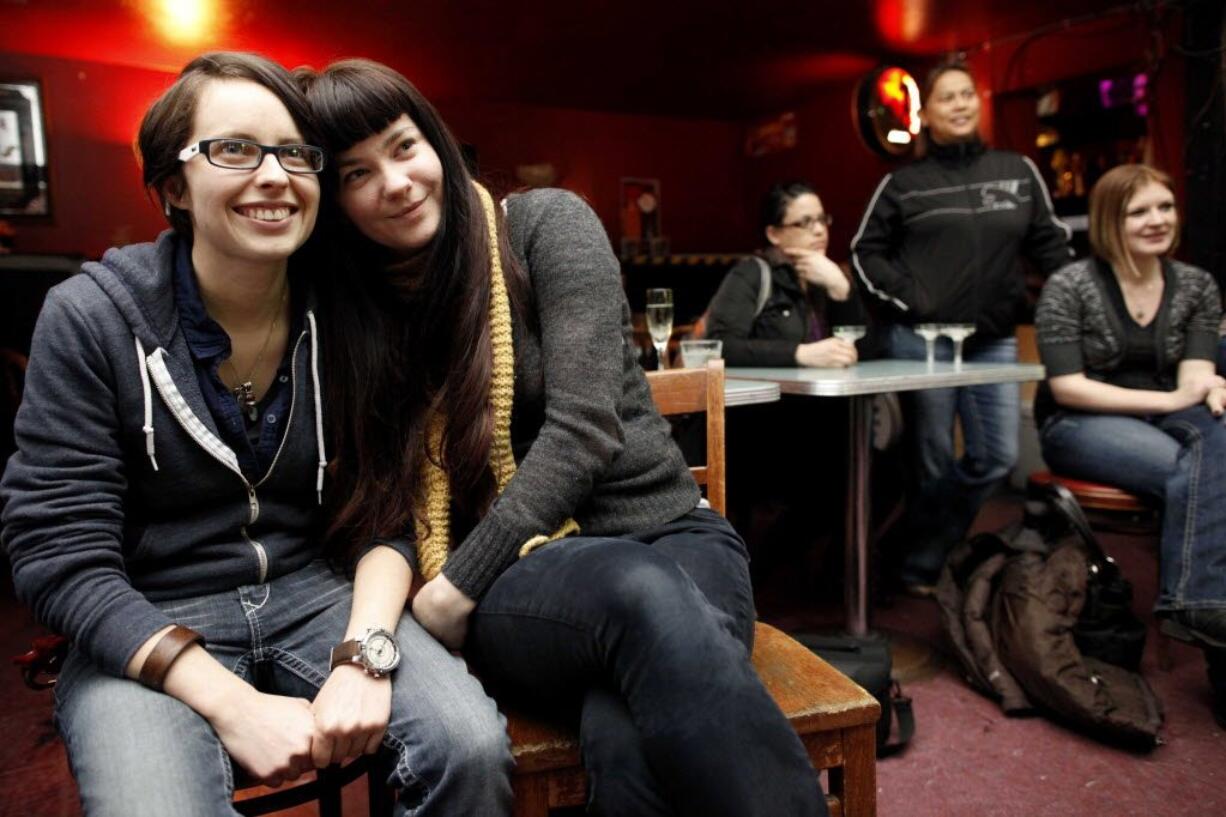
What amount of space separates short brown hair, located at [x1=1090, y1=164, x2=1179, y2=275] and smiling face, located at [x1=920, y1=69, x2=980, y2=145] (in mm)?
613

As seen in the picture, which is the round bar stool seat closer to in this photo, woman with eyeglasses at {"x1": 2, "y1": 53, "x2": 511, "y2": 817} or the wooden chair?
the wooden chair

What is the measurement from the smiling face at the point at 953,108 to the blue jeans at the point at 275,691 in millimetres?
2754

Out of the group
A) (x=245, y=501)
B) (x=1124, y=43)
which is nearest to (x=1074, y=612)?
(x=245, y=501)

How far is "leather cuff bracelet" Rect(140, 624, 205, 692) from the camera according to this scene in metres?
1.04

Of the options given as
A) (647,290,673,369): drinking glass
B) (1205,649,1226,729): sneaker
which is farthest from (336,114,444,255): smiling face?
(1205,649,1226,729): sneaker

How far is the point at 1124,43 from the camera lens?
506 centimetres

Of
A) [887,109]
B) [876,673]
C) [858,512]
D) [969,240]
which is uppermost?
[887,109]

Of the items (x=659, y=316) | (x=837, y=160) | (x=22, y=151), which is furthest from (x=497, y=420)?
(x=837, y=160)

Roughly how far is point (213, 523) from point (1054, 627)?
198 centimetres

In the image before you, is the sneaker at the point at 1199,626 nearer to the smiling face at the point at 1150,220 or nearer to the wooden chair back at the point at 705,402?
the smiling face at the point at 1150,220

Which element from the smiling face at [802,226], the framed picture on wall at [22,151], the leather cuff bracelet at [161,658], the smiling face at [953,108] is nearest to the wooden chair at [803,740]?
the leather cuff bracelet at [161,658]

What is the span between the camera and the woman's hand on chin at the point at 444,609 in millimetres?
1218

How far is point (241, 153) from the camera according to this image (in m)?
1.18

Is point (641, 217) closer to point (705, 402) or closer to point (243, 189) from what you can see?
point (705, 402)
